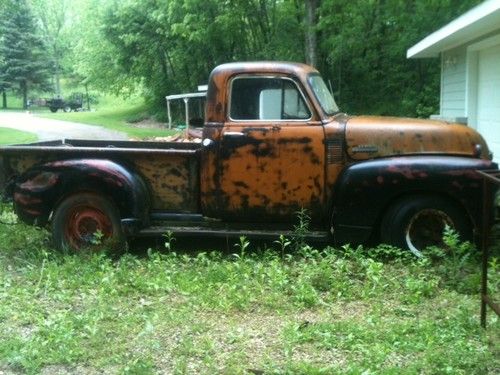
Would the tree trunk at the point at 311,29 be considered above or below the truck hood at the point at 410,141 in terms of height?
above

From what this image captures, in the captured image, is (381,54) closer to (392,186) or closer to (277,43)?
(277,43)

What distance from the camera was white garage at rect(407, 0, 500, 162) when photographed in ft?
32.3

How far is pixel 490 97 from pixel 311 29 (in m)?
7.92

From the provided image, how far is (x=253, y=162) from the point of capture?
20.6ft

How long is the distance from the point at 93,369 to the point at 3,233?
4.21 meters

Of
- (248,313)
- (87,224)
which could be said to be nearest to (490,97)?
(87,224)

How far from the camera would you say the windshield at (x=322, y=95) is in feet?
21.2

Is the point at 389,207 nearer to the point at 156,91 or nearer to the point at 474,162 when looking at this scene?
the point at 474,162

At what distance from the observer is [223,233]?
6.43m

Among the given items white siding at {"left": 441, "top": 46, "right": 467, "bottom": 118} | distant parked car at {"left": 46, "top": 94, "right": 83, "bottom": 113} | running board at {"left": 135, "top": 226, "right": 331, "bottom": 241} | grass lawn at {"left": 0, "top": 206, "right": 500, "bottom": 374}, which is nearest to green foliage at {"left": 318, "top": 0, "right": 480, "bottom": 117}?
white siding at {"left": 441, "top": 46, "right": 467, "bottom": 118}

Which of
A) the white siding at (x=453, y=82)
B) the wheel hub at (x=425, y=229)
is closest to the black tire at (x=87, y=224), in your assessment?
the wheel hub at (x=425, y=229)

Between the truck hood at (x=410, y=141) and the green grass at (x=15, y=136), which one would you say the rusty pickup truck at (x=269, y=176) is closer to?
the truck hood at (x=410, y=141)

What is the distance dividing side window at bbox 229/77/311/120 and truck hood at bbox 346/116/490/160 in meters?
0.64

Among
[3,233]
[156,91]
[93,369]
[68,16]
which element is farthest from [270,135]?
[68,16]
